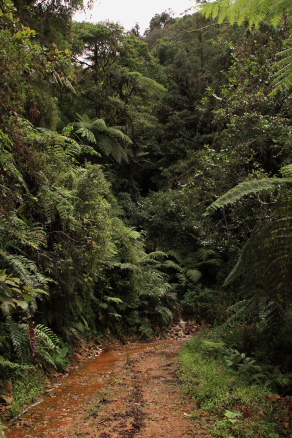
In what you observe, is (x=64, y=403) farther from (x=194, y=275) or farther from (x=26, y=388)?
(x=194, y=275)

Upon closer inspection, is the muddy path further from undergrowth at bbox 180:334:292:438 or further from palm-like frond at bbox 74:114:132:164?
palm-like frond at bbox 74:114:132:164

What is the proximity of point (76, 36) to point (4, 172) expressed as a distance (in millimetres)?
10477

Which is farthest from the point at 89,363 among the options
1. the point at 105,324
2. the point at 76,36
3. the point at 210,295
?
the point at 76,36

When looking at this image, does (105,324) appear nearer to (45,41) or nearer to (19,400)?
(19,400)

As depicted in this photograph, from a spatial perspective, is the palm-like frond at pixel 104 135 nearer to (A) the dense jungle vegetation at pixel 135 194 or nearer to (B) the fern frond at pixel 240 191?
(A) the dense jungle vegetation at pixel 135 194

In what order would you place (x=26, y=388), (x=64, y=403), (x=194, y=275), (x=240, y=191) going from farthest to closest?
(x=194, y=275) → (x=26, y=388) → (x=64, y=403) → (x=240, y=191)

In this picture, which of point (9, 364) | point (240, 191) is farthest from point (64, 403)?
point (240, 191)

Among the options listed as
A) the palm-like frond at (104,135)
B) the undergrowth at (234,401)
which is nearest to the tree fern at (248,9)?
the undergrowth at (234,401)

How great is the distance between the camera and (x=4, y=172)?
4043mm

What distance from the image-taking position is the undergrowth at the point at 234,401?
2717 mm

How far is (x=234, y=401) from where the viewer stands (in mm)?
3236

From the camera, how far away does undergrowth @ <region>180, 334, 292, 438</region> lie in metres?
2.72

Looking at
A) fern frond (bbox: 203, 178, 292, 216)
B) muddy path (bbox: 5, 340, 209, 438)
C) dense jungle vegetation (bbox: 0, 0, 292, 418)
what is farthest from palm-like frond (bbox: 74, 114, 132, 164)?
fern frond (bbox: 203, 178, 292, 216)

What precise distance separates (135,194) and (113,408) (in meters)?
12.1
